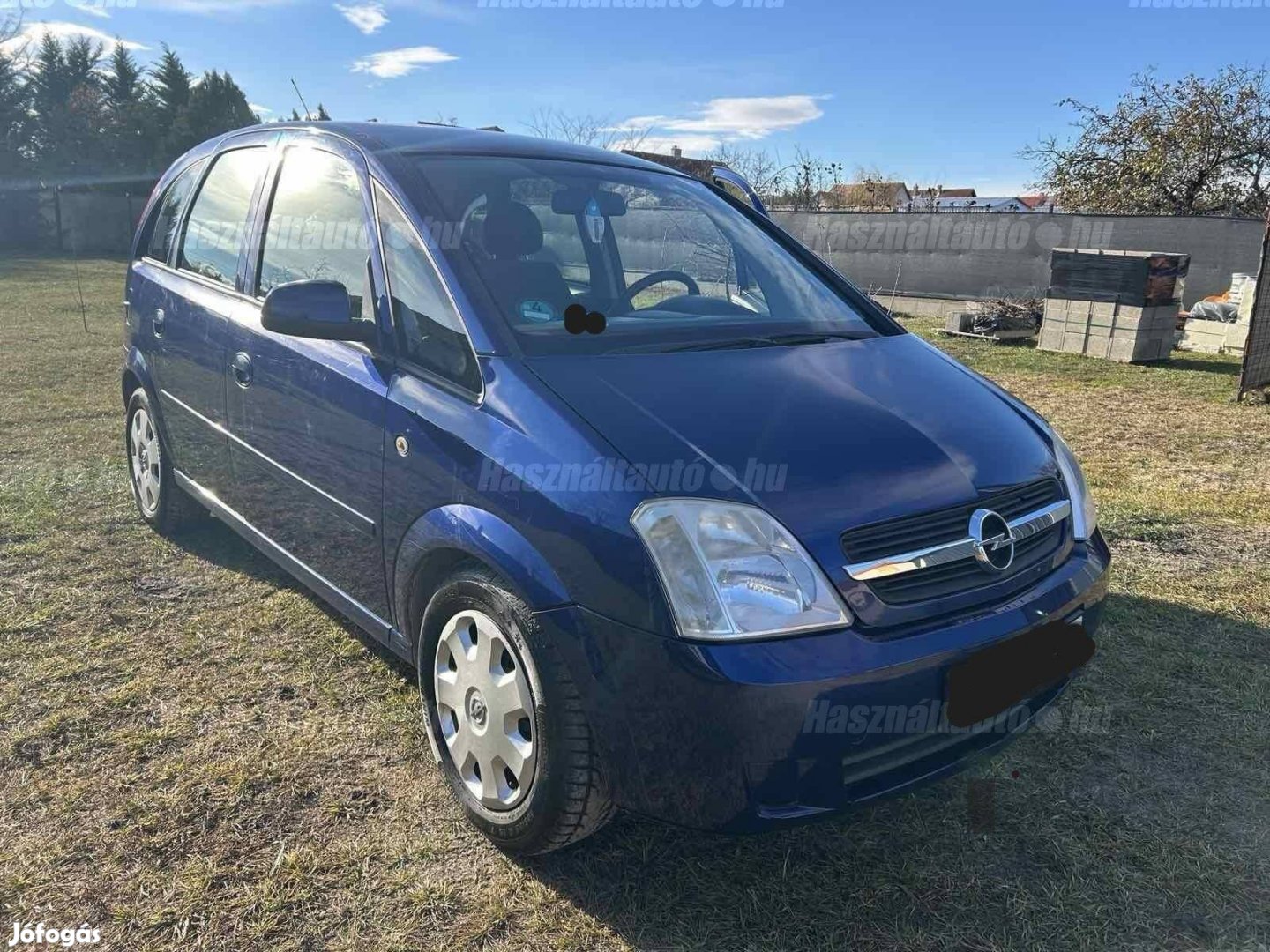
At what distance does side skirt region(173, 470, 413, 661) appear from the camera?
8.45 feet

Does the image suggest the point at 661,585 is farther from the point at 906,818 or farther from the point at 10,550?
the point at 10,550

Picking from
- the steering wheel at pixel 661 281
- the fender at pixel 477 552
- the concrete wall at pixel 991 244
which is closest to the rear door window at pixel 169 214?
the steering wheel at pixel 661 281

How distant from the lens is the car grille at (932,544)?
189 cm

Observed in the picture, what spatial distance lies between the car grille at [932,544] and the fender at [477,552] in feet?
2.12

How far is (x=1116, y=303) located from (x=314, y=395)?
9504 millimetres

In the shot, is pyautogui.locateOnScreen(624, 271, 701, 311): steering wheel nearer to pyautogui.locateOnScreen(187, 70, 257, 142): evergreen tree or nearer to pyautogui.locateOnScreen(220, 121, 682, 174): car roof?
pyautogui.locateOnScreen(220, 121, 682, 174): car roof

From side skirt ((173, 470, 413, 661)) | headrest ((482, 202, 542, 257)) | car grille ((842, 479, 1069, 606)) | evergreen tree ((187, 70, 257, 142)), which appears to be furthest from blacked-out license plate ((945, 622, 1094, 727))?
evergreen tree ((187, 70, 257, 142))

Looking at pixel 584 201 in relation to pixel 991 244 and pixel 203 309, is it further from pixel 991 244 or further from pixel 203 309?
pixel 991 244

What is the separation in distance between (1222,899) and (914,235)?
1562cm

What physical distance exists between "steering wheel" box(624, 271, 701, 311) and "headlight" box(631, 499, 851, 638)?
1.23 meters

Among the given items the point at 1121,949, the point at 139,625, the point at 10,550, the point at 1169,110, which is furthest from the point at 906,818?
the point at 1169,110

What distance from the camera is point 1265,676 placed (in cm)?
310

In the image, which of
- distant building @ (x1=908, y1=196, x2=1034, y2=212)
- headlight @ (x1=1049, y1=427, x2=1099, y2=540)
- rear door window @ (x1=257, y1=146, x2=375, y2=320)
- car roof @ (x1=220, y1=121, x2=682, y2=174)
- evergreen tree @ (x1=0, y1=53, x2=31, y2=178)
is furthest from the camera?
evergreen tree @ (x1=0, y1=53, x2=31, y2=178)

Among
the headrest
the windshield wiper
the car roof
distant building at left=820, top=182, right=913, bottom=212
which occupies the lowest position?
the windshield wiper
